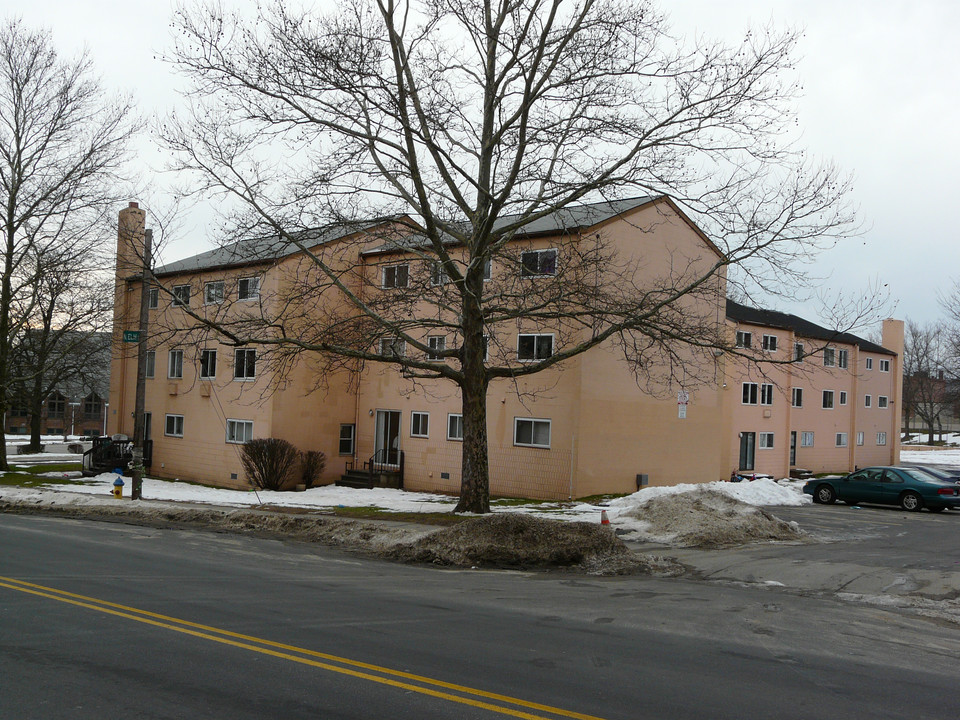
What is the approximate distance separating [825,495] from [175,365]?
2578cm

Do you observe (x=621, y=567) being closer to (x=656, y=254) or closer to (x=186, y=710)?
(x=186, y=710)

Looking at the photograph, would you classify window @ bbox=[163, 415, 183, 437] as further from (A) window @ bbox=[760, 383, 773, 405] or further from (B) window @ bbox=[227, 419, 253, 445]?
(A) window @ bbox=[760, 383, 773, 405]

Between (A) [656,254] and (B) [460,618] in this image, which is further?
(A) [656,254]

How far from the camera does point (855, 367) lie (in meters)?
46.3

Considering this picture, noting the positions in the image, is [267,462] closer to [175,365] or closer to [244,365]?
[244,365]

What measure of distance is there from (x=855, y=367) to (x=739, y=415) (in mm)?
11460

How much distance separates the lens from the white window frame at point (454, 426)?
90.4ft

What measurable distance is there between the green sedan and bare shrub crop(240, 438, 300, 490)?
Result: 1799cm

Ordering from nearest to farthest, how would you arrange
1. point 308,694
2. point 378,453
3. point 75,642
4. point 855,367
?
point 308,694 < point 75,642 < point 378,453 < point 855,367

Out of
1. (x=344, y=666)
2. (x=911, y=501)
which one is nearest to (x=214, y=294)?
(x=344, y=666)

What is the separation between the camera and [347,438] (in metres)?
31.1

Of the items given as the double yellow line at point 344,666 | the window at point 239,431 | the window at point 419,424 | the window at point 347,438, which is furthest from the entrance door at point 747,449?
the double yellow line at point 344,666

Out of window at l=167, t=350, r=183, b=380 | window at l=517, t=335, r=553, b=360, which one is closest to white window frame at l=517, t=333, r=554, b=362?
window at l=517, t=335, r=553, b=360

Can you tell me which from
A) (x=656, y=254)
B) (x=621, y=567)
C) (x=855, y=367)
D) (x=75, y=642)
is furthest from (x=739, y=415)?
(x=75, y=642)
